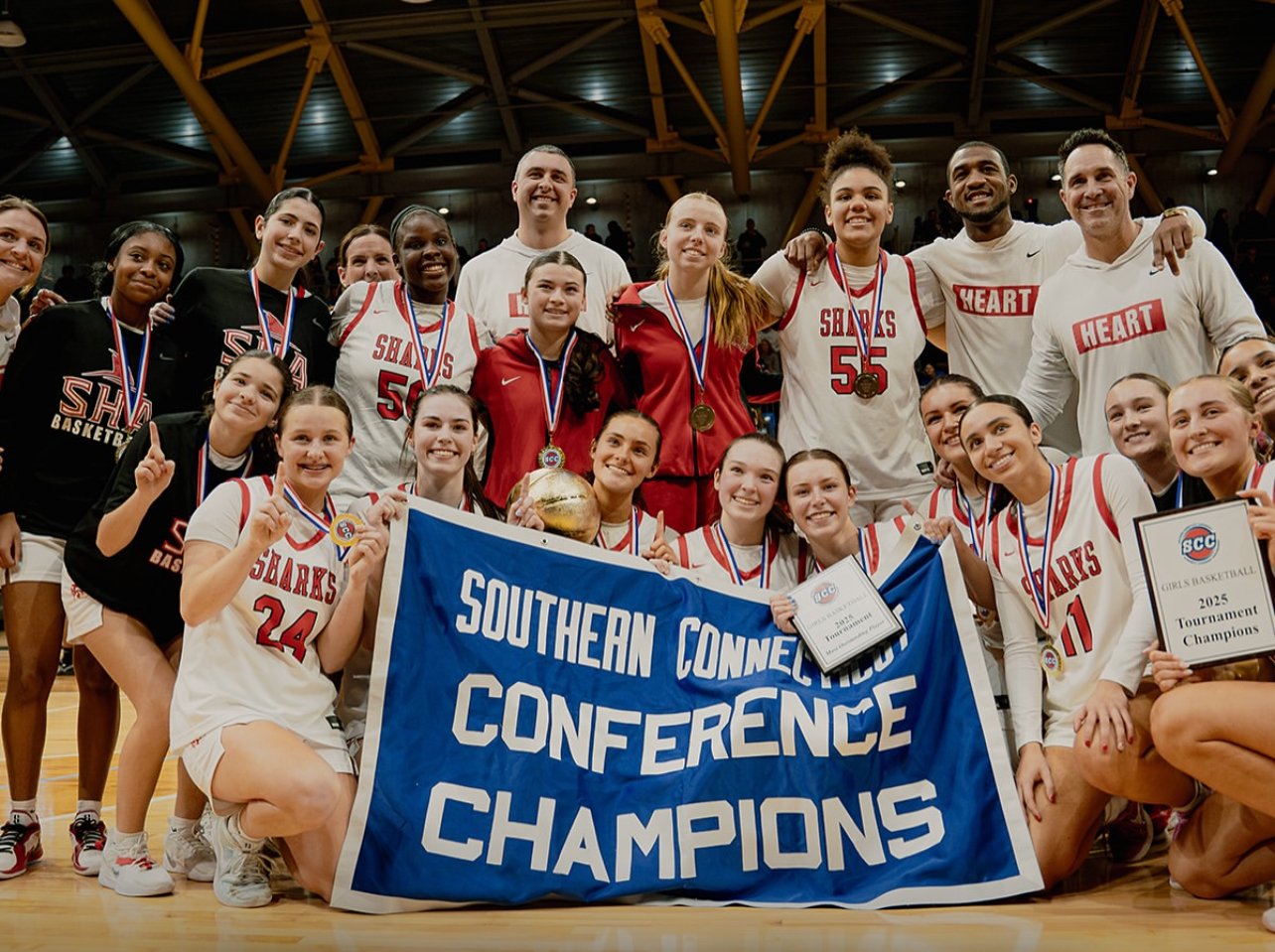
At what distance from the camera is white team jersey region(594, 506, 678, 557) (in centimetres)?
378

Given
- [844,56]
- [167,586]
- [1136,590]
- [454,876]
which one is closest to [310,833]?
[454,876]

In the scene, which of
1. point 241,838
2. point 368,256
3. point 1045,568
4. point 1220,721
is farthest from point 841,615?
point 368,256

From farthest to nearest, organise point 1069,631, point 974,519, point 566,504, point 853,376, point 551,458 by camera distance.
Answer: point 853,376, point 551,458, point 974,519, point 566,504, point 1069,631

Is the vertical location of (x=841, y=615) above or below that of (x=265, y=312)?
below

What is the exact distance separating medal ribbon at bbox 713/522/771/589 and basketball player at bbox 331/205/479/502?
4.08 feet

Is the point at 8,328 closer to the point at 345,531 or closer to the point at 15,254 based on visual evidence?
the point at 15,254

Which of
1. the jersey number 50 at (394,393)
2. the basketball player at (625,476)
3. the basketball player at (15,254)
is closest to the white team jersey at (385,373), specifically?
the jersey number 50 at (394,393)

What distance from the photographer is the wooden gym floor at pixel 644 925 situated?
259 cm

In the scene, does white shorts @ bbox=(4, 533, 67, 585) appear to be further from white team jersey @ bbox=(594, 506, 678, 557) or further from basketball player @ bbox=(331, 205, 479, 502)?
white team jersey @ bbox=(594, 506, 678, 557)

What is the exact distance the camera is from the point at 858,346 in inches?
168

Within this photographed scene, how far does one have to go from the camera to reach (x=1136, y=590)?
313 cm

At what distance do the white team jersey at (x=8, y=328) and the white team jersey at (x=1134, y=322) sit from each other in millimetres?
3958

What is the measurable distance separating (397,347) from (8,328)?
141 cm

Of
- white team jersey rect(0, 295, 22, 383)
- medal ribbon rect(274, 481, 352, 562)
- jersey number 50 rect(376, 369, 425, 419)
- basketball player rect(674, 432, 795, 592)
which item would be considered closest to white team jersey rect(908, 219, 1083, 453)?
basketball player rect(674, 432, 795, 592)
